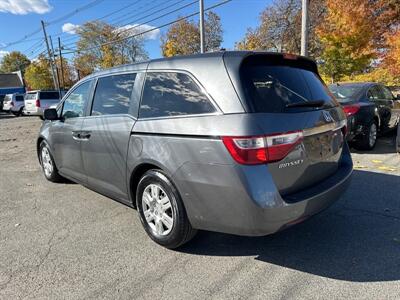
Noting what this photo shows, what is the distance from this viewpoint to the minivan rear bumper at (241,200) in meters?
2.37

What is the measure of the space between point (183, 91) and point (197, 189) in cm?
88

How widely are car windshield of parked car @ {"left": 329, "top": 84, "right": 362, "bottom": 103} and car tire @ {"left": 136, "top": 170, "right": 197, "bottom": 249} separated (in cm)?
518

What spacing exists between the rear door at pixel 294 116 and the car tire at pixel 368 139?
13.2ft

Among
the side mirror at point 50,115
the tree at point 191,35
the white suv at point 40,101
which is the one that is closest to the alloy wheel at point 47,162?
the side mirror at point 50,115

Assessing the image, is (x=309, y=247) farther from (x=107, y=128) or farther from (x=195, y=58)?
(x=107, y=128)

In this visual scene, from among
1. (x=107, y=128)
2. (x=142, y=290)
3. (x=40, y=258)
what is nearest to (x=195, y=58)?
(x=107, y=128)

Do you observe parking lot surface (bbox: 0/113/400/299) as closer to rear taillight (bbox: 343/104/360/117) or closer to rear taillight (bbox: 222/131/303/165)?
rear taillight (bbox: 222/131/303/165)

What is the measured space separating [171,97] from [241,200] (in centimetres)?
116

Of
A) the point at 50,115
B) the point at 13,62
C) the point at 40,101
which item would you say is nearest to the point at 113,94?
the point at 50,115

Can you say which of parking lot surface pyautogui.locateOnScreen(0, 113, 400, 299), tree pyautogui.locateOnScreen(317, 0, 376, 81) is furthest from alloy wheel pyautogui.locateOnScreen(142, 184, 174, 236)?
tree pyautogui.locateOnScreen(317, 0, 376, 81)

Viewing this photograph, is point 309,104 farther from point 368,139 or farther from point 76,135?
point 368,139

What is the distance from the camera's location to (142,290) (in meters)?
2.53

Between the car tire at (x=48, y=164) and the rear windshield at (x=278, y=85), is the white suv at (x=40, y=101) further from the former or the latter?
the rear windshield at (x=278, y=85)

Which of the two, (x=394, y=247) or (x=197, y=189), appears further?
(x=394, y=247)
